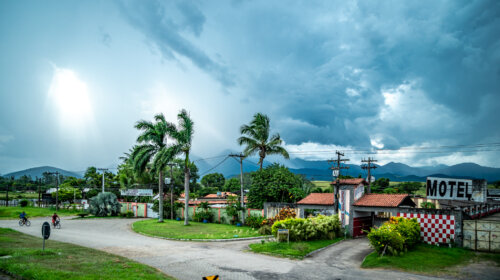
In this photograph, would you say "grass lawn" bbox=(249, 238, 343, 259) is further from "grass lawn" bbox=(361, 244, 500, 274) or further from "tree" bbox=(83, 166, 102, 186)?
"tree" bbox=(83, 166, 102, 186)

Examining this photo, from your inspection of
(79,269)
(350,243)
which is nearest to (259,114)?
(350,243)

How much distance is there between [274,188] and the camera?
106ft

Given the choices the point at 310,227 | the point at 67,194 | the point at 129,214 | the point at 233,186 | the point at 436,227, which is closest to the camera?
the point at 436,227

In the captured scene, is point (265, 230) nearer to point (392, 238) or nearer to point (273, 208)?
point (273, 208)

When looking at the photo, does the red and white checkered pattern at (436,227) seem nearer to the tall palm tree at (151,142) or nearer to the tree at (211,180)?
the tall palm tree at (151,142)

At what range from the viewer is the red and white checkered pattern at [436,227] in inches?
691

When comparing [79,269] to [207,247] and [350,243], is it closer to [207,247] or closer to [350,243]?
[207,247]

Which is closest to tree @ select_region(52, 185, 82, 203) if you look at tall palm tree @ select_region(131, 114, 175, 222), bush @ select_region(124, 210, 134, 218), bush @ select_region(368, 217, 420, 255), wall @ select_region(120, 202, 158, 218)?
wall @ select_region(120, 202, 158, 218)

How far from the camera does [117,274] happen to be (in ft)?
35.0

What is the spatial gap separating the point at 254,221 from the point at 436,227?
1568cm

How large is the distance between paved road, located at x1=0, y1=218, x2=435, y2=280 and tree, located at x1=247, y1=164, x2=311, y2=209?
10538 mm

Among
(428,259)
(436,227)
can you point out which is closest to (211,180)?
(436,227)

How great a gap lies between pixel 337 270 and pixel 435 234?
786 centimetres

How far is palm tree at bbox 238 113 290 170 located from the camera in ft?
123
